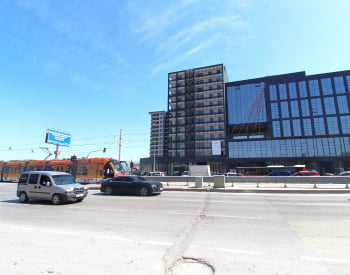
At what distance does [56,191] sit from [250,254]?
10.4 m

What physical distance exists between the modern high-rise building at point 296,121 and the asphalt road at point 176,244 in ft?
206

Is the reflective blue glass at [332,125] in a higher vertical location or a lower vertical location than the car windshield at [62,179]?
higher

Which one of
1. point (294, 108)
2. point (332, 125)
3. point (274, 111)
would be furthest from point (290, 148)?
point (332, 125)

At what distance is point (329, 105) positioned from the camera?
6494cm

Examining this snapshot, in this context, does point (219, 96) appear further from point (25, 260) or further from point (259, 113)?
point (25, 260)

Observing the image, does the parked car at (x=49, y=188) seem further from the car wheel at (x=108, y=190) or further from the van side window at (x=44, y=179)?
the car wheel at (x=108, y=190)

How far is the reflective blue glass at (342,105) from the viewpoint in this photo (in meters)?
63.5


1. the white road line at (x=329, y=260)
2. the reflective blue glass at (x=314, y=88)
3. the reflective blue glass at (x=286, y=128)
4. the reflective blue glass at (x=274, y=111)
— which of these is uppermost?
the reflective blue glass at (x=314, y=88)

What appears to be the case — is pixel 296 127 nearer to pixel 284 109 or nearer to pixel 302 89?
pixel 284 109

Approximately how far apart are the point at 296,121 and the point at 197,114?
34399mm

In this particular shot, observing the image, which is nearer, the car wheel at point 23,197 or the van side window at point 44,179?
the van side window at point 44,179

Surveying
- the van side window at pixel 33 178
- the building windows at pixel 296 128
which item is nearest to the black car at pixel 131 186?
the van side window at pixel 33 178

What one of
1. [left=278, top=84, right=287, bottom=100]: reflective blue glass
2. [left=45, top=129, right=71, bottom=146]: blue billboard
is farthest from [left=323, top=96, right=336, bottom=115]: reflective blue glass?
[left=45, top=129, right=71, bottom=146]: blue billboard

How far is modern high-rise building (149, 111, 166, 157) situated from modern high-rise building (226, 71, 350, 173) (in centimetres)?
4591
